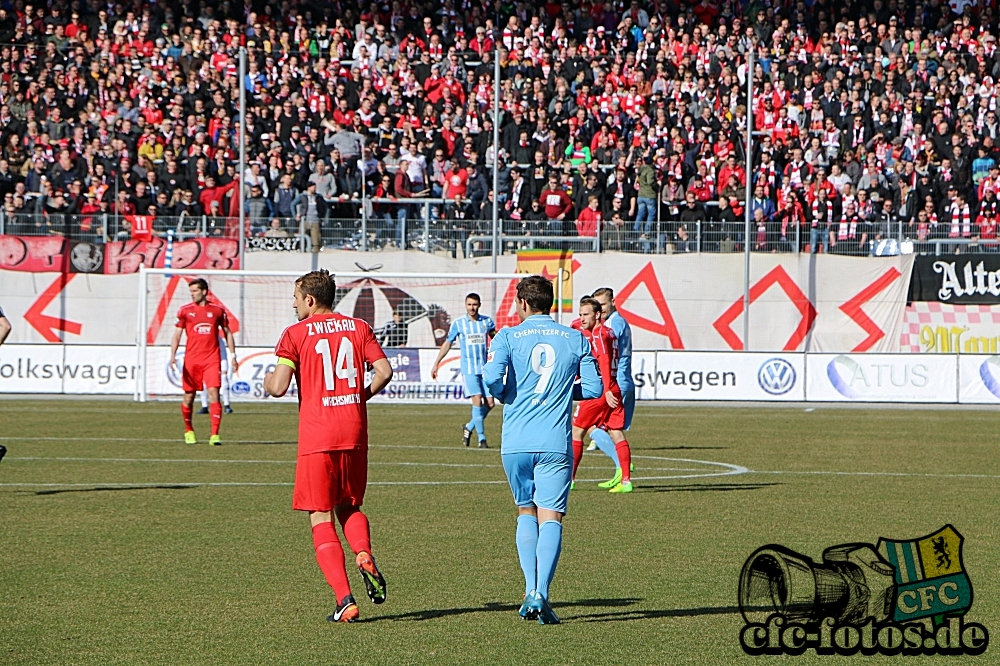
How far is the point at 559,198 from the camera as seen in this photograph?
32.3 meters

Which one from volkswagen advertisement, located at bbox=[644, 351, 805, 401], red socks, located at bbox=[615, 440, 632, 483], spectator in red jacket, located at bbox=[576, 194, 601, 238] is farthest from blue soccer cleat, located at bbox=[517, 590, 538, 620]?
spectator in red jacket, located at bbox=[576, 194, 601, 238]

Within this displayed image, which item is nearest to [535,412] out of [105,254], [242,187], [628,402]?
[628,402]

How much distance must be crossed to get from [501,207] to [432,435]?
11.6m

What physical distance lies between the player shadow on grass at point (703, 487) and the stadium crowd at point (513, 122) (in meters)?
16.9

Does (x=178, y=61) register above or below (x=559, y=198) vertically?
above

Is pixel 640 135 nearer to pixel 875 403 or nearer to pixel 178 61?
pixel 875 403

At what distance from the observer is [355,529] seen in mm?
8148

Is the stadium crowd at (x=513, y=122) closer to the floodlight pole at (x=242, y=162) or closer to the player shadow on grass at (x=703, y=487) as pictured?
the floodlight pole at (x=242, y=162)

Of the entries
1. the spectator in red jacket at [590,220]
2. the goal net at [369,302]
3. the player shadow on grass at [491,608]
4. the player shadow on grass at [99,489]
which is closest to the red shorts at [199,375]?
the player shadow on grass at [99,489]

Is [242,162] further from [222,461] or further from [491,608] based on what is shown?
[491,608]

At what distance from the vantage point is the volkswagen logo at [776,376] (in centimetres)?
2989

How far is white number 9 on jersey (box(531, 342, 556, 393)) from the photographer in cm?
827

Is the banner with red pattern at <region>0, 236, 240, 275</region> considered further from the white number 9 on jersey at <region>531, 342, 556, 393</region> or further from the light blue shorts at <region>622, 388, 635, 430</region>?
the white number 9 on jersey at <region>531, 342, 556, 393</region>

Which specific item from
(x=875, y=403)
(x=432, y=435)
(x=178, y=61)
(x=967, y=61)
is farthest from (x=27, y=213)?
(x=967, y=61)
